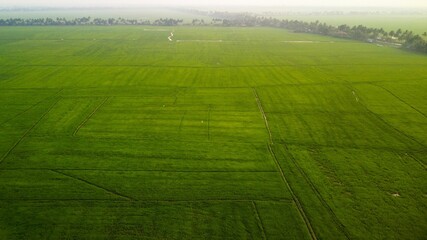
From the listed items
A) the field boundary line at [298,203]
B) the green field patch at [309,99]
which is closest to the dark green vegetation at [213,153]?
the field boundary line at [298,203]

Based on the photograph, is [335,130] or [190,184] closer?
[190,184]

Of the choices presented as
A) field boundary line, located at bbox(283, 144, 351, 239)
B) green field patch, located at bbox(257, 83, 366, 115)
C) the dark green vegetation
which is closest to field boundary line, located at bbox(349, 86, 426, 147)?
the dark green vegetation

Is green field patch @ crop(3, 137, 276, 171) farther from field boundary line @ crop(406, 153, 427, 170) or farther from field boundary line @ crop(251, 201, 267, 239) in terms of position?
field boundary line @ crop(406, 153, 427, 170)

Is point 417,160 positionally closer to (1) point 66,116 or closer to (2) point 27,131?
(1) point 66,116

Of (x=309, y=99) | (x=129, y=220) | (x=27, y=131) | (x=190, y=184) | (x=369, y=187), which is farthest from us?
(x=309, y=99)

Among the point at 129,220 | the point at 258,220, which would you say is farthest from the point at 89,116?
the point at 258,220

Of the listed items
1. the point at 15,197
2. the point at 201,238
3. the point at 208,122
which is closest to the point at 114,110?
the point at 208,122

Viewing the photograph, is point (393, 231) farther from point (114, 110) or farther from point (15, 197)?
point (114, 110)

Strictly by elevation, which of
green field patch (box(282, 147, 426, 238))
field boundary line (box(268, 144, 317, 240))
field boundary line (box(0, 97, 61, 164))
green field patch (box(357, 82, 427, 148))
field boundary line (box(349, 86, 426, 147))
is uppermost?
green field patch (box(357, 82, 427, 148))
